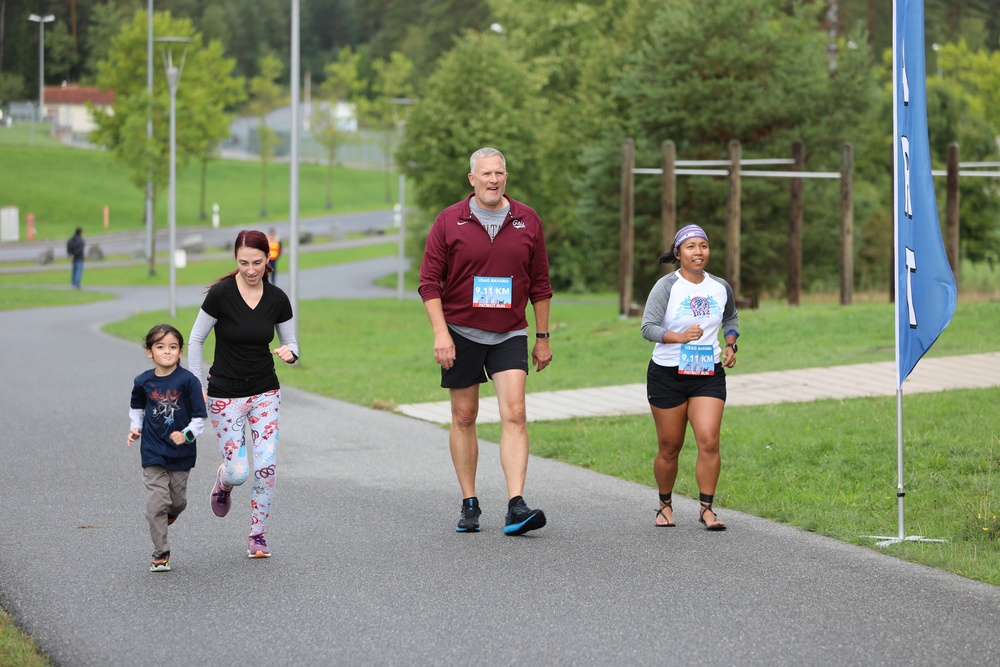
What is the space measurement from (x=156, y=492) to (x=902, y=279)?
3.91 metres

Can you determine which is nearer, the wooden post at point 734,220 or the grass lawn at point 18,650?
the grass lawn at point 18,650

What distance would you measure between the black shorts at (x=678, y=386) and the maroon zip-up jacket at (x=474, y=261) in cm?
86

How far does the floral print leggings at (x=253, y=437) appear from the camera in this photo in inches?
278

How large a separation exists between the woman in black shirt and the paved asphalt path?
1.35ft

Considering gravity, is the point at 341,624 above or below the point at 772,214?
below

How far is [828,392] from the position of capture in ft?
44.9

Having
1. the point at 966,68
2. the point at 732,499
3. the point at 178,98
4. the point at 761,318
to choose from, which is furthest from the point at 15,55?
the point at 732,499

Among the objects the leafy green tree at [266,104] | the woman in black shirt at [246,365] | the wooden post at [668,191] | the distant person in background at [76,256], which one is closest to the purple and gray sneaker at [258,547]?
the woman in black shirt at [246,365]

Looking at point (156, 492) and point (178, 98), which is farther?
point (178, 98)

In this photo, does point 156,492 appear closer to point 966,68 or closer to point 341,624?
point 341,624

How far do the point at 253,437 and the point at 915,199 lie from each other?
3.60 meters

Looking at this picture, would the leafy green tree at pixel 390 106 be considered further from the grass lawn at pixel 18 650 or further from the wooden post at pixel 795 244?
the grass lawn at pixel 18 650

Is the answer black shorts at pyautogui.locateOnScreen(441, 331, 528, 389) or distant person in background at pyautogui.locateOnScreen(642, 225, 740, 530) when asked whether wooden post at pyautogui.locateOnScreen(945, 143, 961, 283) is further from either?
black shorts at pyautogui.locateOnScreen(441, 331, 528, 389)

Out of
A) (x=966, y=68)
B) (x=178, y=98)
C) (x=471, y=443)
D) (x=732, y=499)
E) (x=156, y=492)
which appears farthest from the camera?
(x=966, y=68)
